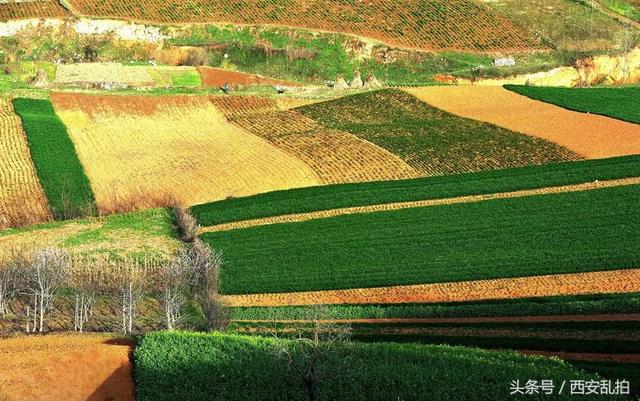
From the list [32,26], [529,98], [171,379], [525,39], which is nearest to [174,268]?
[171,379]

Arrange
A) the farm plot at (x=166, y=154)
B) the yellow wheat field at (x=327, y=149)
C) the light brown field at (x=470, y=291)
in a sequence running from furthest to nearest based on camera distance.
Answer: the yellow wheat field at (x=327, y=149)
the farm plot at (x=166, y=154)
the light brown field at (x=470, y=291)

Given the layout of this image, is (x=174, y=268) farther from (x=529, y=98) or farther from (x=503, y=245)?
(x=529, y=98)

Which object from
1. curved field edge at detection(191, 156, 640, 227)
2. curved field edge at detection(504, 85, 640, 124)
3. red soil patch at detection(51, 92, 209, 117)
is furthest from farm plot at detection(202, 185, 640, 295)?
red soil patch at detection(51, 92, 209, 117)

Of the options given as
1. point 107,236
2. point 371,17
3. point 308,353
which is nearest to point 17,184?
point 107,236

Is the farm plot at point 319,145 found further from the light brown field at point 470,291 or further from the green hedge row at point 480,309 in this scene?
the green hedge row at point 480,309

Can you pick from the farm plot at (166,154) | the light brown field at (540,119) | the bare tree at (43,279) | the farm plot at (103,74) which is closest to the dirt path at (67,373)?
the bare tree at (43,279)

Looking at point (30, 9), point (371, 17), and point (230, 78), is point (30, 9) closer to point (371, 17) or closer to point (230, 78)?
point (230, 78)
